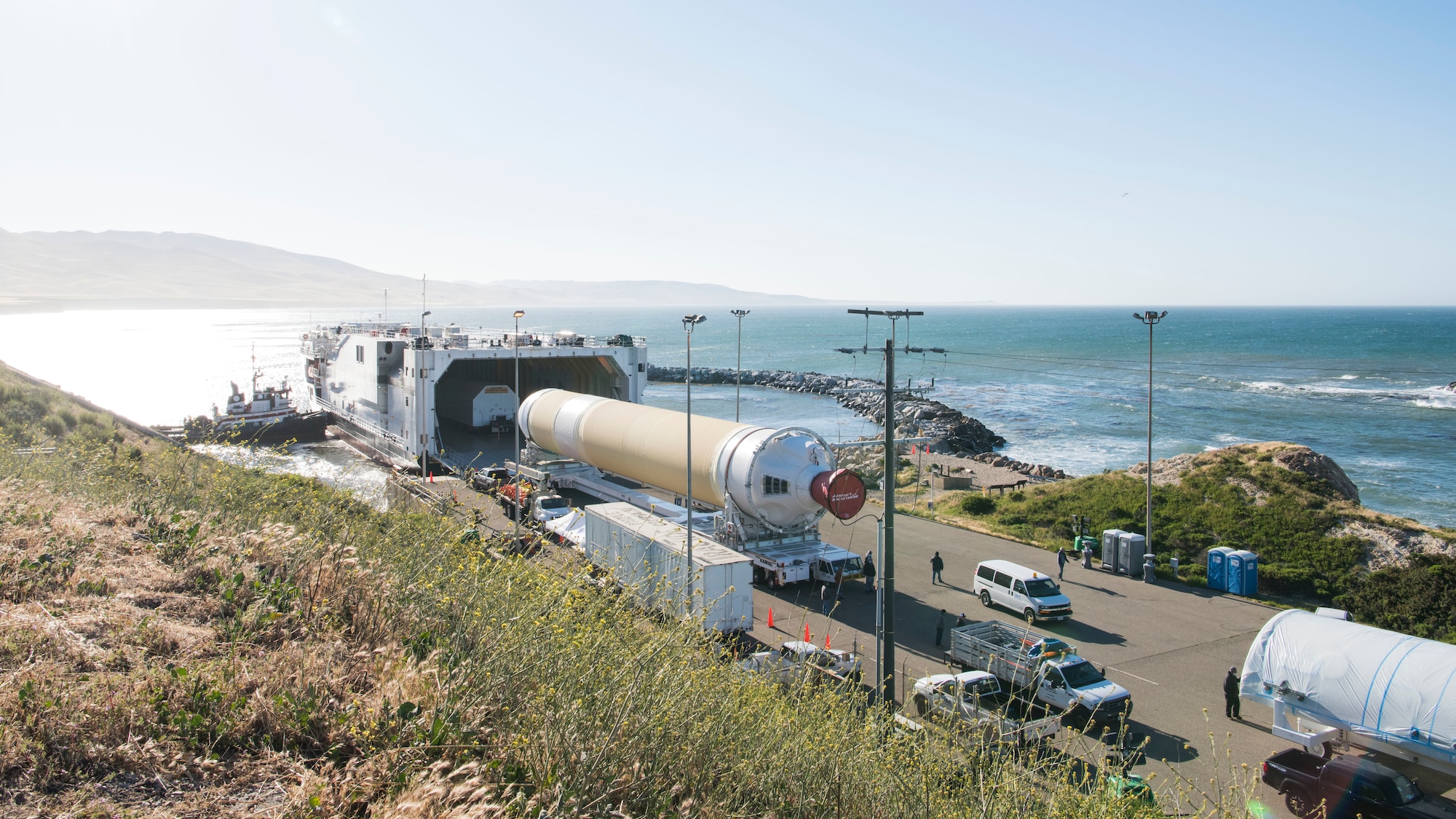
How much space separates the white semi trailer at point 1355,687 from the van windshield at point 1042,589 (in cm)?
641

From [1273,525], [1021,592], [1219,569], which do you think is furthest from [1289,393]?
[1021,592]

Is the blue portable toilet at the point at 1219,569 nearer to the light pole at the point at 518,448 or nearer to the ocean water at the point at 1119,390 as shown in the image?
the ocean water at the point at 1119,390

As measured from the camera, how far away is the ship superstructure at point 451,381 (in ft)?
111

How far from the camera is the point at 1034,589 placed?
750 inches

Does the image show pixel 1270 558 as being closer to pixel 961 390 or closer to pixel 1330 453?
pixel 1330 453

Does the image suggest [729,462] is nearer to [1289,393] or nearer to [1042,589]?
[1042,589]

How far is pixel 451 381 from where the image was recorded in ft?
148

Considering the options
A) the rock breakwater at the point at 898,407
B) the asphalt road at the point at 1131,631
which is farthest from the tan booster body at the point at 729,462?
the rock breakwater at the point at 898,407

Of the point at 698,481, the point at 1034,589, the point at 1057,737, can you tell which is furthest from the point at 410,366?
the point at 1057,737

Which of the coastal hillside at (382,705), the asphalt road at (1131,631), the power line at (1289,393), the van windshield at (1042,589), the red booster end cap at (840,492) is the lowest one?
the asphalt road at (1131,631)

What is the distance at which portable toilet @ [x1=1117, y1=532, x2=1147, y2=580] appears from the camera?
22797mm

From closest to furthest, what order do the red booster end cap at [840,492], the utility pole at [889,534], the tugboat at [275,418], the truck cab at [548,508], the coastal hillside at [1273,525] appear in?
the utility pole at [889,534]
the coastal hillside at [1273,525]
the red booster end cap at [840,492]
the truck cab at [548,508]
the tugboat at [275,418]

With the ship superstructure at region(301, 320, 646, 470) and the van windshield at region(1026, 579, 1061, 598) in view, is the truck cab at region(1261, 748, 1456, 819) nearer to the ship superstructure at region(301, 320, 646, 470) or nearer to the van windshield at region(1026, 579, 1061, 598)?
the van windshield at region(1026, 579, 1061, 598)

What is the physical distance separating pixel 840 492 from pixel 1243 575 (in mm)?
11036
